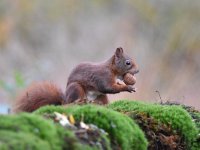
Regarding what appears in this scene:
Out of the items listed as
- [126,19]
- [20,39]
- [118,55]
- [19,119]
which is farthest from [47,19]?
[19,119]

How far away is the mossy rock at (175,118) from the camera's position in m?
4.17

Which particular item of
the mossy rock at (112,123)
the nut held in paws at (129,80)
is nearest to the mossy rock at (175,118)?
the mossy rock at (112,123)

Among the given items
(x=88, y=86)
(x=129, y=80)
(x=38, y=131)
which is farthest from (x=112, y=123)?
(x=129, y=80)

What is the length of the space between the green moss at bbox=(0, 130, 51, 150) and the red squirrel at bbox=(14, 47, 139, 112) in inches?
88.1

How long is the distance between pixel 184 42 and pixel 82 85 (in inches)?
346

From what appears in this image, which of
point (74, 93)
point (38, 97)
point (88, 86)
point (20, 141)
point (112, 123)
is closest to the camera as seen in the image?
point (20, 141)

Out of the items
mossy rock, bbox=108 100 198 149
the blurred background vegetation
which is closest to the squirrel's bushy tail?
mossy rock, bbox=108 100 198 149

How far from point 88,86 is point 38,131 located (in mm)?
2460

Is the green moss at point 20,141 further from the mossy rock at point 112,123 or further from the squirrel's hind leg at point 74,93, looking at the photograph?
the squirrel's hind leg at point 74,93

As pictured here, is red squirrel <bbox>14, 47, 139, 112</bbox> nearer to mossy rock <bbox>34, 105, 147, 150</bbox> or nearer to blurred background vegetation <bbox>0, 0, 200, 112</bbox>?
mossy rock <bbox>34, 105, 147, 150</bbox>

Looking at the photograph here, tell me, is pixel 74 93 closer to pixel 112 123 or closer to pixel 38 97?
pixel 38 97

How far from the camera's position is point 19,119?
306 centimetres

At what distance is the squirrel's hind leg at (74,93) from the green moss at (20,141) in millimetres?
2383

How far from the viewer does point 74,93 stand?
535 cm
